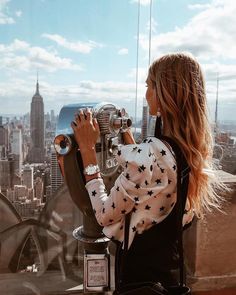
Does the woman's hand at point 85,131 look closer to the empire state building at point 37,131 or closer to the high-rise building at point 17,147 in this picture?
the empire state building at point 37,131

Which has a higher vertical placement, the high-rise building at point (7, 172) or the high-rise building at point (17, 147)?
the high-rise building at point (17, 147)

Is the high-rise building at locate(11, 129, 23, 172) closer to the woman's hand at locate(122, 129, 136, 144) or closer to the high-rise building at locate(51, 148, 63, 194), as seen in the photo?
the high-rise building at locate(51, 148, 63, 194)

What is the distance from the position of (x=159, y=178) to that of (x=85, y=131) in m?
0.26

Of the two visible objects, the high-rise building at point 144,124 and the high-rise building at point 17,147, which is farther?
the high-rise building at point 17,147

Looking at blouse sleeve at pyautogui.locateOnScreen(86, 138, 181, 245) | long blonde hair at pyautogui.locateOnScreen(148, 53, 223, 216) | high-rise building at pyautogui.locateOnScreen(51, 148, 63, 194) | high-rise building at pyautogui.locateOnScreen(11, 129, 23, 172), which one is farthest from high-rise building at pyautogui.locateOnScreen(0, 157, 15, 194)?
long blonde hair at pyautogui.locateOnScreen(148, 53, 223, 216)

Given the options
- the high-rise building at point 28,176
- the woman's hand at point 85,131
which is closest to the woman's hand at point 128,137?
the woman's hand at point 85,131

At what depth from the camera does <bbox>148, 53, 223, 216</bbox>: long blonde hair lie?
100cm

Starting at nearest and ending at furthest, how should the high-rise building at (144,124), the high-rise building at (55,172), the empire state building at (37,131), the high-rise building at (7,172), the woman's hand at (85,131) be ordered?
1. the woman's hand at (85,131)
2. the high-rise building at (55,172)
3. the high-rise building at (144,124)
4. the empire state building at (37,131)
5. the high-rise building at (7,172)

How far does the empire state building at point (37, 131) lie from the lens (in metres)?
1.54

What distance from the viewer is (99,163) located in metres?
1.24

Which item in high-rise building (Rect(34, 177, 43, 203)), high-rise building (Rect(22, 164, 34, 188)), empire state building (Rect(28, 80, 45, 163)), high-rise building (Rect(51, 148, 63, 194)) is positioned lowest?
high-rise building (Rect(34, 177, 43, 203))

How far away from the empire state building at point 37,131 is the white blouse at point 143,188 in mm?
598

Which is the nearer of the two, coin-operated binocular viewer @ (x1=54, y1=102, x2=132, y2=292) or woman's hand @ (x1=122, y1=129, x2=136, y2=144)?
coin-operated binocular viewer @ (x1=54, y1=102, x2=132, y2=292)

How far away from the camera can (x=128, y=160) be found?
0.96 m
